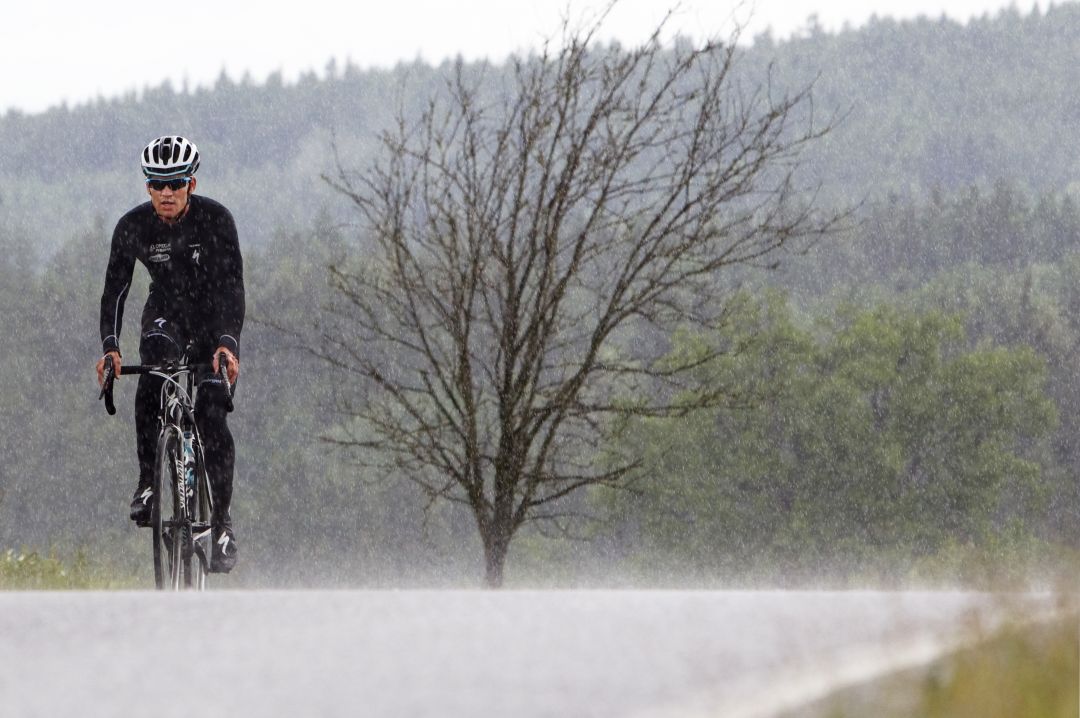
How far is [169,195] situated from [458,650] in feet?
12.7

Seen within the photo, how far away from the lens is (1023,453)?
73.3 m

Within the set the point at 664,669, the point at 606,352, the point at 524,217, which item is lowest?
the point at 664,669

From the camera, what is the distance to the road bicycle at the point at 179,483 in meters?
6.62

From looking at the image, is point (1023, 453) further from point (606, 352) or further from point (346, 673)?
point (346, 673)

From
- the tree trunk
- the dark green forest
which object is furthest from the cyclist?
the dark green forest

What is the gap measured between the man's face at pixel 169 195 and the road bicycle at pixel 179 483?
1.95ft

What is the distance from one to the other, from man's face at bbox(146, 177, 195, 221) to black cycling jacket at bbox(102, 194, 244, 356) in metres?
0.07

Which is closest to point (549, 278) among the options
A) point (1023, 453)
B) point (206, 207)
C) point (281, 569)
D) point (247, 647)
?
point (206, 207)

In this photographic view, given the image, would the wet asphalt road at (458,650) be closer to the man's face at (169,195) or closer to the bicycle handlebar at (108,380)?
the bicycle handlebar at (108,380)

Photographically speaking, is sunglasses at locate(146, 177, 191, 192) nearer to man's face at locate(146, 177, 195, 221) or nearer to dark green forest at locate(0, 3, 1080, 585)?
man's face at locate(146, 177, 195, 221)

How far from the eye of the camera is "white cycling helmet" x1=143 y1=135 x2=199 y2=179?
6543mm

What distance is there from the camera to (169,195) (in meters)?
6.61

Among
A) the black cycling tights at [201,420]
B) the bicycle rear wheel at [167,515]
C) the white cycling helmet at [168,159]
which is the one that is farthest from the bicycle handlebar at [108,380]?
the white cycling helmet at [168,159]

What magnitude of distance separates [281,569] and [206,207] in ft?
251
